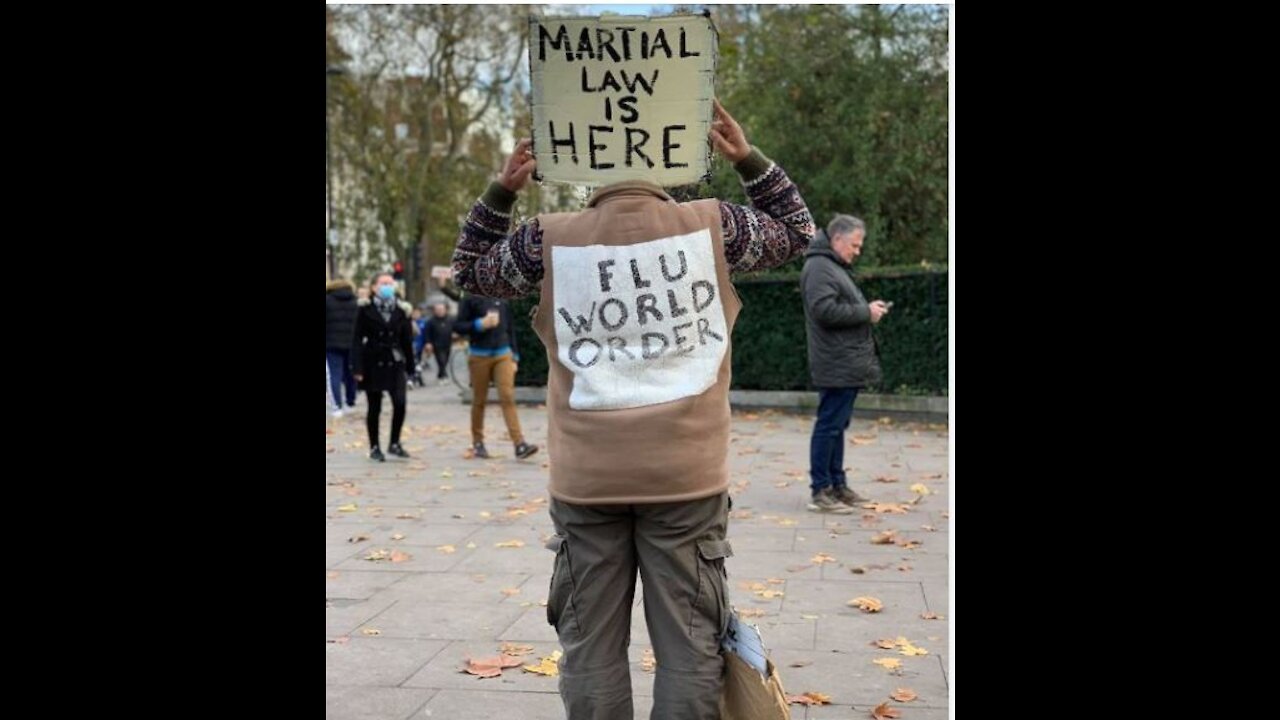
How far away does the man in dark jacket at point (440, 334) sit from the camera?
21922 mm

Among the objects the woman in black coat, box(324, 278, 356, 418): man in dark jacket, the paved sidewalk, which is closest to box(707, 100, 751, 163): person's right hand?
the paved sidewalk

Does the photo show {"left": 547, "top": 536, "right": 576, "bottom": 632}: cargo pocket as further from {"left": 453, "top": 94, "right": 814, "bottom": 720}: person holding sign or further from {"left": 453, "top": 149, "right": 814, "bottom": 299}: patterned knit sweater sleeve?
{"left": 453, "top": 149, "right": 814, "bottom": 299}: patterned knit sweater sleeve

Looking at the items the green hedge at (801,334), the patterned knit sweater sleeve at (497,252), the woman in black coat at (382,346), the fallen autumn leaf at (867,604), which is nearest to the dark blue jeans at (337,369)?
the green hedge at (801,334)

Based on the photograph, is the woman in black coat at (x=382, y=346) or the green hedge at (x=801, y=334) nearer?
the woman in black coat at (x=382, y=346)

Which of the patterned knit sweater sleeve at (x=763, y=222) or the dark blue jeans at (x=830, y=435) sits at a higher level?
the patterned knit sweater sleeve at (x=763, y=222)

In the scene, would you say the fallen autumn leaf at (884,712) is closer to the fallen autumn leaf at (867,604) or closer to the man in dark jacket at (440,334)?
the fallen autumn leaf at (867,604)

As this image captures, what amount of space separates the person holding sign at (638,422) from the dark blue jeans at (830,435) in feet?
15.5

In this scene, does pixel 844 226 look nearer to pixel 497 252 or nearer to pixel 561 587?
pixel 497 252

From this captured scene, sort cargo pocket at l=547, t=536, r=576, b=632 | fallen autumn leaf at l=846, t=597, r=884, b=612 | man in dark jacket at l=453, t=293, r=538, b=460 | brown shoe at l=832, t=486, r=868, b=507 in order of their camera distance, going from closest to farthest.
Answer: cargo pocket at l=547, t=536, r=576, b=632, fallen autumn leaf at l=846, t=597, r=884, b=612, brown shoe at l=832, t=486, r=868, b=507, man in dark jacket at l=453, t=293, r=538, b=460

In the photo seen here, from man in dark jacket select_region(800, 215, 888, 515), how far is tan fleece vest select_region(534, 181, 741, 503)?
4.76m

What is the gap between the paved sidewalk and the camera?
4.77m
